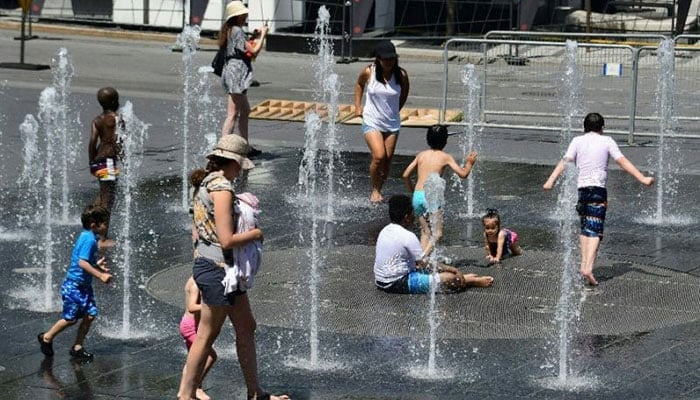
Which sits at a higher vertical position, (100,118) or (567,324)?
(100,118)

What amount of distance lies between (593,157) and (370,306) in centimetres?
212

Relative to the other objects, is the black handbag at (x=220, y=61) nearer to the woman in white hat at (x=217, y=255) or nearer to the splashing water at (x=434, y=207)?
the splashing water at (x=434, y=207)

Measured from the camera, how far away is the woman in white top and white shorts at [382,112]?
47.9ft

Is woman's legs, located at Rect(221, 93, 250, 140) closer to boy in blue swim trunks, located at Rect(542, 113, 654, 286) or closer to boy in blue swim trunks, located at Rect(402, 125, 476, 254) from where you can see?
boy in blue swim trunks, located at Rect(402, 125, 476, 254)

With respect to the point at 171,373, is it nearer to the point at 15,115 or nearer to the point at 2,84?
the point at 15,115

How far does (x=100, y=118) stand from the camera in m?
12.5

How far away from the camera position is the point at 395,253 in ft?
34.8

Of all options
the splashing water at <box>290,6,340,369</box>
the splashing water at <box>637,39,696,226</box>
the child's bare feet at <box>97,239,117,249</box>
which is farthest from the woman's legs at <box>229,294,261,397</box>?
the splashing water at <box>637,39,696,226</box>

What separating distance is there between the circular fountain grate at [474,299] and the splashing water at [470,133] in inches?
91.0

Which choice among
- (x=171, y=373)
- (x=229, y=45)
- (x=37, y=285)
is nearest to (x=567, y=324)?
(x=171, y=373)

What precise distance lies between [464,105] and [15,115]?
655 cm

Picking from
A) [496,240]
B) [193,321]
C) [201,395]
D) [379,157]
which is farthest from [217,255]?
[379,157]

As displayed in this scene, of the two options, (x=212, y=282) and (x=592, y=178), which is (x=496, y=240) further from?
(x=212, y=282)

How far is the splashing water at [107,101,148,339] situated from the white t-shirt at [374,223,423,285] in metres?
1.80
